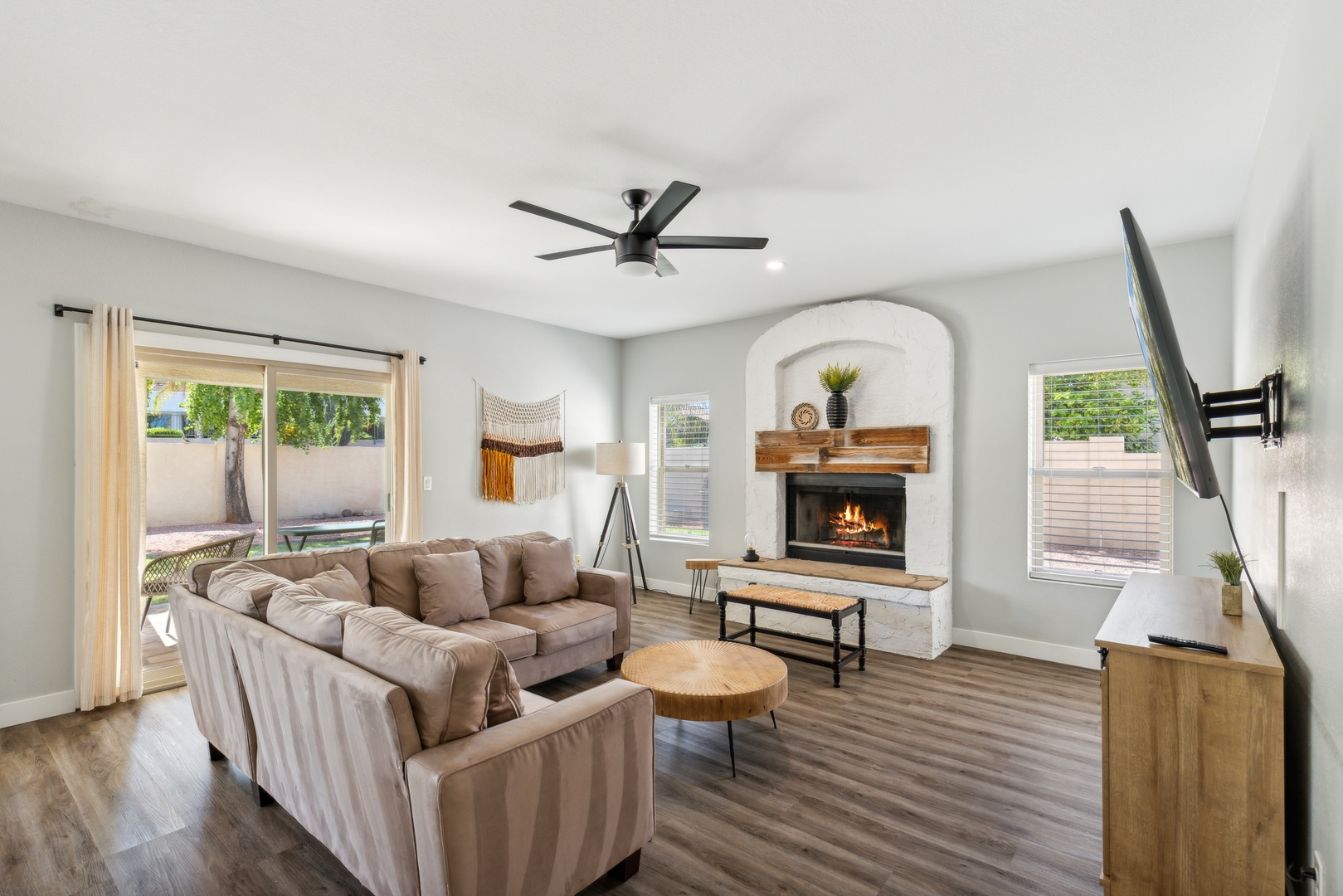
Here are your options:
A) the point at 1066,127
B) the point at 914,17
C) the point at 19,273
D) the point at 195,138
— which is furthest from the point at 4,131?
the point at 1066,127

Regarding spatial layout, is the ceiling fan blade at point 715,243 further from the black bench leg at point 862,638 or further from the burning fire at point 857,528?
the burning fire at point 857,528

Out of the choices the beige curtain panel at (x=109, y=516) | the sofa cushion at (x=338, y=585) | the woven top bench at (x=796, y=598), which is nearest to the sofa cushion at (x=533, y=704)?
the sofa cushion at (x=338, y=585)

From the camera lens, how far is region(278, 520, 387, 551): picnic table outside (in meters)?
4.53

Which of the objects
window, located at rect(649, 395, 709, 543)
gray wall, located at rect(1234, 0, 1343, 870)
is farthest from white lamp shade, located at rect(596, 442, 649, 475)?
gray wall, located at rect(1234, 0, 1343, 870)

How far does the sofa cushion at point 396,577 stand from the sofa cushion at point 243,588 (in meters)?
0.68

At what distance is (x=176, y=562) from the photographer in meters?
4.00

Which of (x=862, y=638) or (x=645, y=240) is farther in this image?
(x=862, y=638)

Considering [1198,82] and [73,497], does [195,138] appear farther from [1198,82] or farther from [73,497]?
[1198,82]

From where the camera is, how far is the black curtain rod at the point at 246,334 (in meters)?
3.56

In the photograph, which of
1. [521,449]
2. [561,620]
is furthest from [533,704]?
[521,449]

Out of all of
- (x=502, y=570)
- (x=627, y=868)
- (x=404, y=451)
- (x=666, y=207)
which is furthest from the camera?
(x=404, y=451)

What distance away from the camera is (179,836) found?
238cm

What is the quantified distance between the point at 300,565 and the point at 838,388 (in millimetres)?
3865

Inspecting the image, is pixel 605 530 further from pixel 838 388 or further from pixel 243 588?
pixel 243 588
